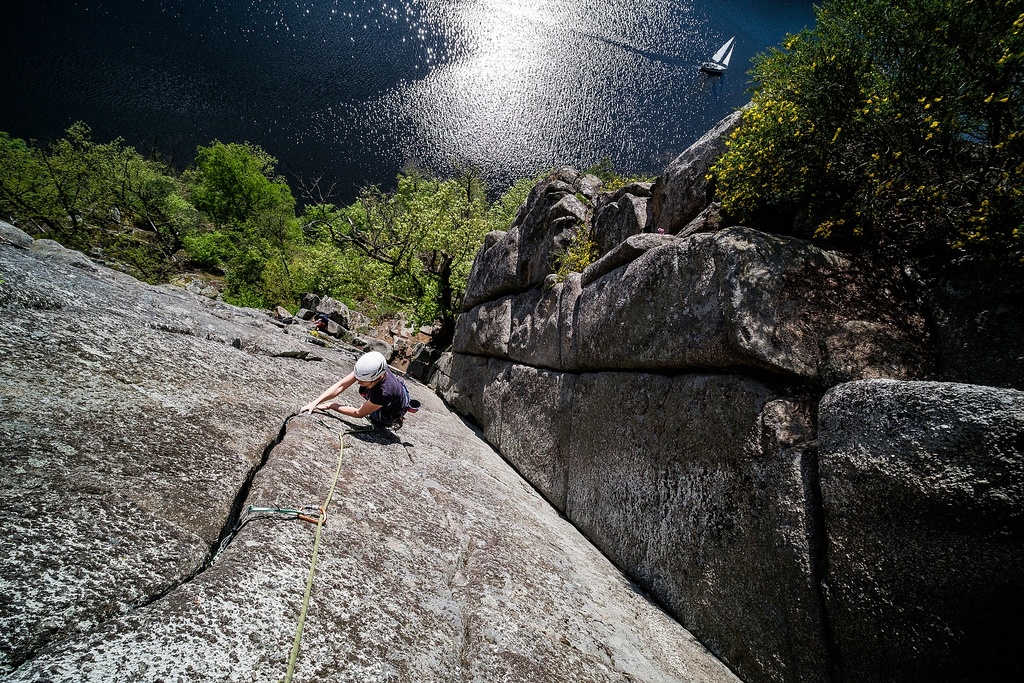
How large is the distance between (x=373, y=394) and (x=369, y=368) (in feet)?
1.53

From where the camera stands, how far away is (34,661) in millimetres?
1790

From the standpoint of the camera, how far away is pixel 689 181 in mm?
6523

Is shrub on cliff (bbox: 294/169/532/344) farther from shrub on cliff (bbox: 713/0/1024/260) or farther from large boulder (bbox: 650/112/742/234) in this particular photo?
shrub on cliff (bbox: 713/0/1024/260)

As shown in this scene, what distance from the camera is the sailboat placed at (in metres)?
38.6

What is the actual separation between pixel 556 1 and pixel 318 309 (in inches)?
2204

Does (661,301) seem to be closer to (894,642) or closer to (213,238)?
(894,642)

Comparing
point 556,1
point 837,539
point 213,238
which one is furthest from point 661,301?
point 556,1

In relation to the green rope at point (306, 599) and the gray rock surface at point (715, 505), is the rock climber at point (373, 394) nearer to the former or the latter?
the green rope at point (306, 599)

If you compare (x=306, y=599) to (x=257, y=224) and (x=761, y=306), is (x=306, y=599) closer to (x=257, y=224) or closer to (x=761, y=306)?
(x=761, y=306)

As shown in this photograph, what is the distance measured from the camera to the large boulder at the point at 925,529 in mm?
2506

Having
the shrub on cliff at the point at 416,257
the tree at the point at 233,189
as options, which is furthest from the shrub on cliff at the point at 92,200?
the shrub on cliff at the point at 416,257

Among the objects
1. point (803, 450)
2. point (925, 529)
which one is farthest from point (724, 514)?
point (925, 529)

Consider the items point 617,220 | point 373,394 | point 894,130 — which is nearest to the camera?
point 894,130

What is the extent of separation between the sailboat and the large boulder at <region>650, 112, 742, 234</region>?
4436 centimetres
